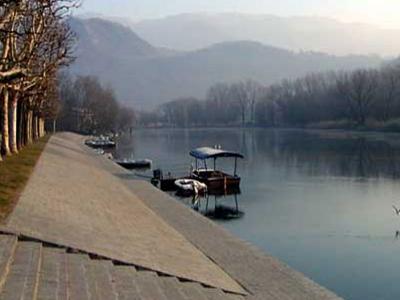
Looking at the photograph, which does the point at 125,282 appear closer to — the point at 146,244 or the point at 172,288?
the point at 172,288

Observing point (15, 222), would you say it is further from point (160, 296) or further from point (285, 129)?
point (285, 129)

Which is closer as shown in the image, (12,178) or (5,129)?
(12,178)

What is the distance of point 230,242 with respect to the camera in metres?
18.9

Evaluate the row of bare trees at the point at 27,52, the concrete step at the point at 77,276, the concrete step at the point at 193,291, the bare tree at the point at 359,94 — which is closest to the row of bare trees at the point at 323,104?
the bare tree at the point at 359,94

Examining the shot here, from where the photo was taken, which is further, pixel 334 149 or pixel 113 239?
pixel 334 149

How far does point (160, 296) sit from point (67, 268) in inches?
67.2

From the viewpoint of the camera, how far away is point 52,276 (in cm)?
1016

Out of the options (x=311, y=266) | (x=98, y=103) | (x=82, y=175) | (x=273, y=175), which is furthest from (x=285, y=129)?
(x=311, y=266)

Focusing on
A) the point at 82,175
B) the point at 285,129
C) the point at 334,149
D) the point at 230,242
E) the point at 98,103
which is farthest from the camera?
the point at 285,129

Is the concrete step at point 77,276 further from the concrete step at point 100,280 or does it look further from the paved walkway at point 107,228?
the paved walkway at point 107,228

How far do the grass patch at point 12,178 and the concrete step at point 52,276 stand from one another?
7.70ft

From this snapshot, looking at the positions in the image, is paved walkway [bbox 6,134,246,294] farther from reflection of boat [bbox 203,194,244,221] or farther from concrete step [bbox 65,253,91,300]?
reflection of boat [bbox 203,194,244,221]

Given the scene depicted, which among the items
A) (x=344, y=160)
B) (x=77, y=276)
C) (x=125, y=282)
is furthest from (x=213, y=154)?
(x=77, y=276)

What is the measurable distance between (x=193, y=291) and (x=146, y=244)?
4226 millimetres
